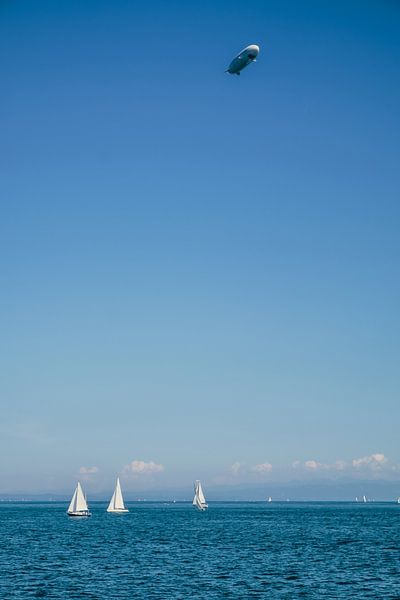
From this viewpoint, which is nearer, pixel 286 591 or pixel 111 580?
pixel 286 591

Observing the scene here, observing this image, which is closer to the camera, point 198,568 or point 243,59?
point 243,59

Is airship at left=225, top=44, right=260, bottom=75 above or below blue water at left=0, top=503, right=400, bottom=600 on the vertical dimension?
above

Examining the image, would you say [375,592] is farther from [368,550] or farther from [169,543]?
[169,543]

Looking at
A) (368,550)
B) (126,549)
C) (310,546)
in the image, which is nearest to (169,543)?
(126,549)

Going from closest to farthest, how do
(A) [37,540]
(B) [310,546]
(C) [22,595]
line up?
(C) [22,595] → (B) [310,546] → (A) [37,540]

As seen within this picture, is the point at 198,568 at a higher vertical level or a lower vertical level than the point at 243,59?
lower

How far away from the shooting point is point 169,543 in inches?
4567

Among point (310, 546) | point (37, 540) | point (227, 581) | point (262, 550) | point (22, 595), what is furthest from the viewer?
point (37, 540)

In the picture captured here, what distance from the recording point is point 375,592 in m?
64.4

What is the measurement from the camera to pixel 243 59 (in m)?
65.9

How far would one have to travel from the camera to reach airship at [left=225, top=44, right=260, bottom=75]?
65.1 metres

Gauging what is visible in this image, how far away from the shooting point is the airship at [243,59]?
65.1 m

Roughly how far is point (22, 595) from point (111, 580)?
12.0 metres

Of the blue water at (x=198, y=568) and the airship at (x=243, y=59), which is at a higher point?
the airship at (x=243, y=59)
